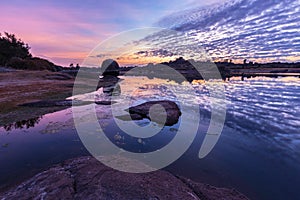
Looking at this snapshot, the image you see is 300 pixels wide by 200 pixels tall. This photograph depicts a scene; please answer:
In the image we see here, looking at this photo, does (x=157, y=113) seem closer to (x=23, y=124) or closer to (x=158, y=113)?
(x=158, y=113)

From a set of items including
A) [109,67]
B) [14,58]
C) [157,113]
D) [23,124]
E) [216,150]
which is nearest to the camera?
[216,150]

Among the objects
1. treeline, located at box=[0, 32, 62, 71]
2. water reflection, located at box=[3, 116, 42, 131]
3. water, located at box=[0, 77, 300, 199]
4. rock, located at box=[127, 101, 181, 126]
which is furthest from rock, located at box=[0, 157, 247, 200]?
treeline, located at box=[0, 32, 62, 71]

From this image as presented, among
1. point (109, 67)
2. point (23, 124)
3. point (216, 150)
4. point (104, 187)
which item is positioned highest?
point (109, 67)

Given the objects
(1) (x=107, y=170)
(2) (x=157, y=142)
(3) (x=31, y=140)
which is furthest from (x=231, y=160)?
(3) (x=31, y=140)

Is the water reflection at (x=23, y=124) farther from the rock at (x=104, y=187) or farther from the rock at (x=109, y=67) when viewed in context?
→ the rock at (x=109, y=67)

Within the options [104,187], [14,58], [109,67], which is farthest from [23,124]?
[109,67]

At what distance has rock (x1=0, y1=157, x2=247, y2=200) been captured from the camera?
426 centimetres

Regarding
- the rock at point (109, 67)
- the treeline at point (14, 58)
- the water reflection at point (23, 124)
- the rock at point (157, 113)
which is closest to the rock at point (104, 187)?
the rock at point (157, 113)

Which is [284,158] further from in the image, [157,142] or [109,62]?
[109,62]

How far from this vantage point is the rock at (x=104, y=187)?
14.0ft

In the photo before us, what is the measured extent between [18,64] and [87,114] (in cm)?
5500

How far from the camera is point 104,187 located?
4.45m

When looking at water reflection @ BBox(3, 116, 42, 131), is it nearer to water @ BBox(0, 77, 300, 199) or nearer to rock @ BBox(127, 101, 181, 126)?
water @ BBox(0, 77, 300, 199)

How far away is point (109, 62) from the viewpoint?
80.1 meters
